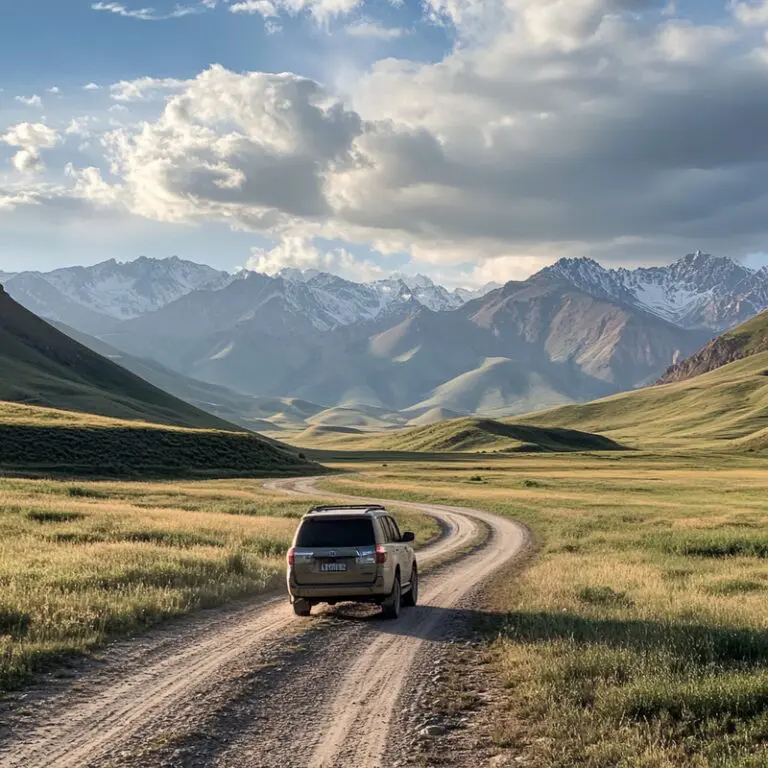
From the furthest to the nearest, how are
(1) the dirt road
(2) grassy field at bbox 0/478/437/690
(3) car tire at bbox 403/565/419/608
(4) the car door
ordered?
(3) car tire at bbox 403/565/419/608, (4) the car door, (2) grassy field at bbox 0/478/437/690, (1) the dirt road

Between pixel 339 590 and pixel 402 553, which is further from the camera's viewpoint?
pixel 402 553

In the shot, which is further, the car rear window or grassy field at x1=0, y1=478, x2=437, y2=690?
the car rear window

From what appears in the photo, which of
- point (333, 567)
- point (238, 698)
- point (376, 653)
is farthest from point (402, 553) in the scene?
point (238, 698)

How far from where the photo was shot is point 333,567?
17984 millimetres

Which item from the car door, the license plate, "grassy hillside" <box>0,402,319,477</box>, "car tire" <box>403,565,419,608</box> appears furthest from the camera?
"grassy hillside" <box>0,402,319,477</box>

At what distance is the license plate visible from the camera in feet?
58.9

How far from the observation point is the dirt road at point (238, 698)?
9141 millimetres

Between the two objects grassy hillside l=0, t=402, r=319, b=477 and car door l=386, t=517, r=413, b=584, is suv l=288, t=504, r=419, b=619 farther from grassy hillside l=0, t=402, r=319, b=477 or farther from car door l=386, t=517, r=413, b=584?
grassy hillside l=0, t=402, r=319, b=477

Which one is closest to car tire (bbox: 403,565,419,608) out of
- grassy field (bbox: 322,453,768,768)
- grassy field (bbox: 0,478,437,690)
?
grassy field (bbox: 322,453,768,768)

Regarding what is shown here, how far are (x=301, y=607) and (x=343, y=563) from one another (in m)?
1.55

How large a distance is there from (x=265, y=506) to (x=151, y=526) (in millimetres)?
19558

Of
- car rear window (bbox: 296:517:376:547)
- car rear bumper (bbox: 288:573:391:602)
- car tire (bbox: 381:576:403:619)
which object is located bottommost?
car tire (bbox: 381:576:403:619)

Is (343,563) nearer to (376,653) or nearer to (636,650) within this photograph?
(376,653)

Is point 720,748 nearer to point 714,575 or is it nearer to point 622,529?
point 714,575
